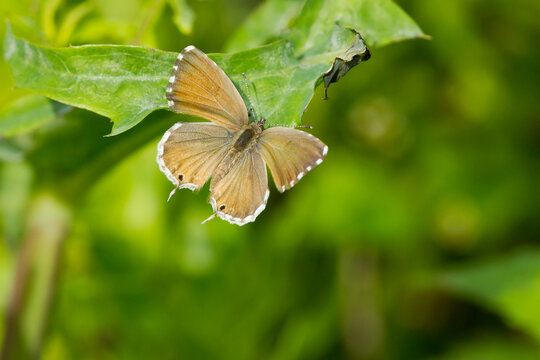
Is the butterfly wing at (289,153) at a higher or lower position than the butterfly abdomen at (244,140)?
higher

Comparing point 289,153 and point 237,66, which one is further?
point 289,153

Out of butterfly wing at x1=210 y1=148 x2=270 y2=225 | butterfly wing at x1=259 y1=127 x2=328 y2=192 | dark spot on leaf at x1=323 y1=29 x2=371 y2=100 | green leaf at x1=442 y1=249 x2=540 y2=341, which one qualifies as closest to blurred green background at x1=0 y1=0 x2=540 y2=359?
green leaf at x1=442 y1=249 x2=540 y2=341

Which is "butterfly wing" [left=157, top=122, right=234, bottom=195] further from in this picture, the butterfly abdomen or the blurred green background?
the blurred green background

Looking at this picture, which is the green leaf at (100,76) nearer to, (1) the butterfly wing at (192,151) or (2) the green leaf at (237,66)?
(2) the green leaf at (237,66)

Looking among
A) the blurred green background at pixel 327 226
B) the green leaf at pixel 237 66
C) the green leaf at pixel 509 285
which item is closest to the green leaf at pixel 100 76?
the green leaf at pixel 237 66

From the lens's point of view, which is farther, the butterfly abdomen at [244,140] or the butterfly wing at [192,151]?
the butterfly abdomen at [244,140]

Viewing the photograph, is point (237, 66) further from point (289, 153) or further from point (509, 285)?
point (509, 285)

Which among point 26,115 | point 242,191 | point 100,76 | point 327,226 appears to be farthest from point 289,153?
point 327,226
